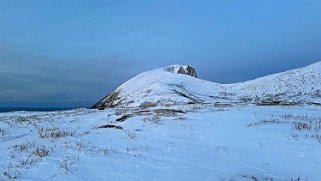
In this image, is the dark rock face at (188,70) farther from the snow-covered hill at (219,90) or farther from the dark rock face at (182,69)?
the snow-covered hill at (219,90)

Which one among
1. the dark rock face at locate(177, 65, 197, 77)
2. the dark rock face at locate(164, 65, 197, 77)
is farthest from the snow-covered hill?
the dark rock face at locate(177, 65, 197, 77)

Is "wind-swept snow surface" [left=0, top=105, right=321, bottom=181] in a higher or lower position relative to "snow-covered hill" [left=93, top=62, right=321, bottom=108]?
lower

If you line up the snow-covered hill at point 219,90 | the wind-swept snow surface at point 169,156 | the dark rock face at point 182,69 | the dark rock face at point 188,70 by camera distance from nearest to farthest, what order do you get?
the wind-swept snow surface at point 169,156
the snow-covered hill at point 219,90
the dark rock face at point 182,69
the dark rock face at point 188,70

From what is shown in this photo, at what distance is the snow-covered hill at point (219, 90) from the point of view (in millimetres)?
47500

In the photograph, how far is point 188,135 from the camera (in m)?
11.2

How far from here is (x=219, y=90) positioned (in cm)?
6375

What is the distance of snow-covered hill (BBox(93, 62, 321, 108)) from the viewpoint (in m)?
47.5

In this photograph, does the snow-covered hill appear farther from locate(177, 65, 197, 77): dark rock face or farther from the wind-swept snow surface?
the wind-swept snow surface

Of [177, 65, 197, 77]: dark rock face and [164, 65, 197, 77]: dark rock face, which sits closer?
[164, 65, 197, 77]: dark rock face

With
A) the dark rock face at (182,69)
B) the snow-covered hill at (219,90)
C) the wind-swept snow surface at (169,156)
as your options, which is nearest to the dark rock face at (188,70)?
the dark rock face at (182,69)

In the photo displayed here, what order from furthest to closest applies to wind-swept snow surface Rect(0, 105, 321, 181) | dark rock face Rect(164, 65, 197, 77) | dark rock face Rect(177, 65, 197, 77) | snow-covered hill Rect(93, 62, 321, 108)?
1. dark rock face Rect(177, 65, 197, 77)
2. dark rock face Rect(164, 65, 197, 77)
3. snow-covered hill Rect(93, 62, 321, 108)
4. wind-swept snow surface Rect(0, 105, 321, 181)

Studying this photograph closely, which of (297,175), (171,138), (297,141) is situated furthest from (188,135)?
(297,175)

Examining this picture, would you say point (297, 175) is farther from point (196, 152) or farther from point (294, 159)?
point (196, 152)

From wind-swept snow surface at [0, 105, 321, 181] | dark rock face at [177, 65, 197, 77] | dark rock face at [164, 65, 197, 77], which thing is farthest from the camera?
dark rock face at [177, 65, 197, 77]
